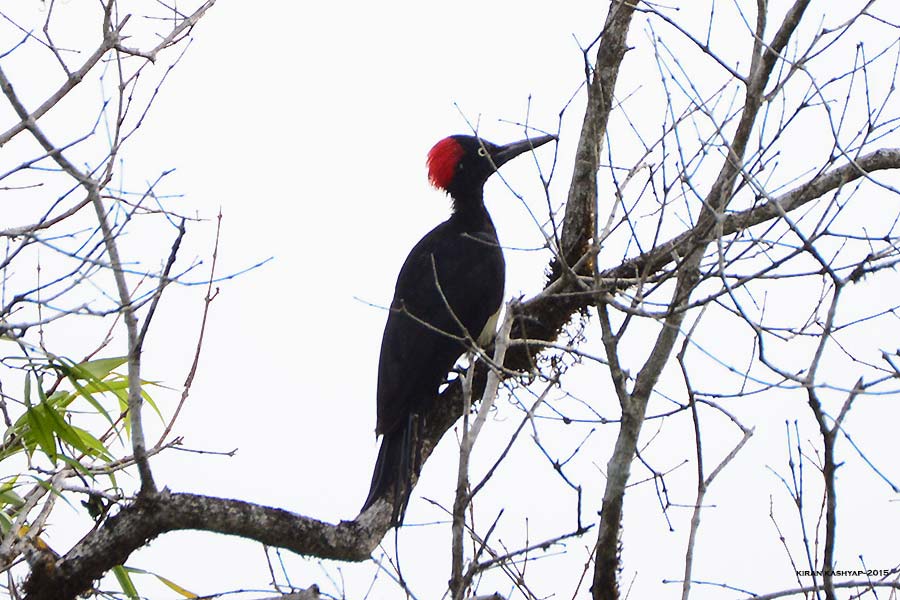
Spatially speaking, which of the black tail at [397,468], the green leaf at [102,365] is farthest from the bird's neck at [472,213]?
the green leaf at [102,365]

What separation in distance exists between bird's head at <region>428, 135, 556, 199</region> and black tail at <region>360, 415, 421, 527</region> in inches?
54.6

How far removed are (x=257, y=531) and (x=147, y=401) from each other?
0.83 metres

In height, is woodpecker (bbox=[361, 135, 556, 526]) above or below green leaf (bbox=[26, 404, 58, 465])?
above

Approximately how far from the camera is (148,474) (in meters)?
2.99

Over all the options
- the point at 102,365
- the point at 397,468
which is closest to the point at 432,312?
the point at 397,468

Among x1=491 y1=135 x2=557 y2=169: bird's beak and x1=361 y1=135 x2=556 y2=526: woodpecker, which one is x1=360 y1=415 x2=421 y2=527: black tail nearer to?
x1=361 y1=135 x2=556 y2=526: woodpecker

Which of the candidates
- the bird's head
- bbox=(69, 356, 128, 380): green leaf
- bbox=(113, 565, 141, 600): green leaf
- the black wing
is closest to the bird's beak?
the bird's head

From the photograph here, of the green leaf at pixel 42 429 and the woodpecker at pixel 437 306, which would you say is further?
the woodpecker at pixel 437 306

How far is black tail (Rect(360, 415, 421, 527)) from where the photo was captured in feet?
12.6

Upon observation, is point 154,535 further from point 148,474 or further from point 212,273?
point 212,273

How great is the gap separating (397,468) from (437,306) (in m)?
0.88

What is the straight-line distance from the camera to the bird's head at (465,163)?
5301mm

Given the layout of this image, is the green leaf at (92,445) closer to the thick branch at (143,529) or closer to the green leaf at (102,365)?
the green leaf at (102,365)

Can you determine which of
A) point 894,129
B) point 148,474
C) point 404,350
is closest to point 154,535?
point 148,474
